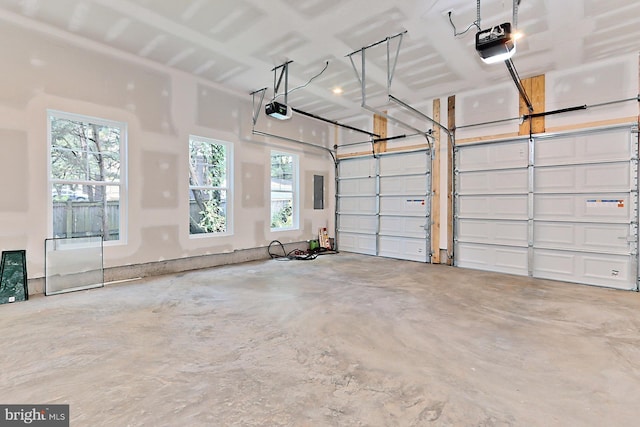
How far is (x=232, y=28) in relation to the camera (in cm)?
394

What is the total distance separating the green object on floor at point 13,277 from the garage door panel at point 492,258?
268 inches

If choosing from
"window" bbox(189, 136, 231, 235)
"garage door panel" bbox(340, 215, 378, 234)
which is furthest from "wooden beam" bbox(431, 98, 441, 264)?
"window" bbox(189, 136, 231, 235)

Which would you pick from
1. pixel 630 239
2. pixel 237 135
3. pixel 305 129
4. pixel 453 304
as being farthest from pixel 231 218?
pixel 630 239

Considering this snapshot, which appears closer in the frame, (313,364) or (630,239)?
(313,364)

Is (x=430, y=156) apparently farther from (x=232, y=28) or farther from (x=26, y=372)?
(x=26, y=372)

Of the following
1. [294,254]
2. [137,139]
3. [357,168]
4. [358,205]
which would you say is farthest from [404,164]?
[137,139]

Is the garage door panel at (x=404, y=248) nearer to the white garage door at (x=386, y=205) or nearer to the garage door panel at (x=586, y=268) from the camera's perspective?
the white garage door at (x=386, y=205)

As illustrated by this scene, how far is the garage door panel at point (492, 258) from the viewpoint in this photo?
549cm

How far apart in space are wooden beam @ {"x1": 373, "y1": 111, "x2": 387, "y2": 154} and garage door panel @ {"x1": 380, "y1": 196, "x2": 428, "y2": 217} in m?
1.16

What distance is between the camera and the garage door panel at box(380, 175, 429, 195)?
675 centimetres

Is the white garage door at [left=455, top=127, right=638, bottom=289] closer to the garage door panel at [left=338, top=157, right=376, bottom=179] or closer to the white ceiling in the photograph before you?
the white ceiling

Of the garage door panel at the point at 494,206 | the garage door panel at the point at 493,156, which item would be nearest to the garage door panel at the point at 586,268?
the garage door panel at the point at 494,206

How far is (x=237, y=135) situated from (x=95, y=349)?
4.51 m

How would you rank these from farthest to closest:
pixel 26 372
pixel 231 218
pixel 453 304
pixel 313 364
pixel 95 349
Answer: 1. pixel 231 218
2. pixel 453 304
3. pixel 95 349
4. pixel 313 364
5. pixel 26 372
